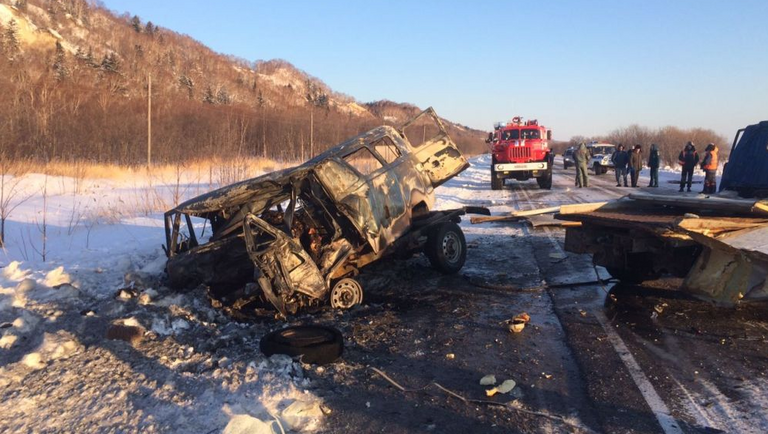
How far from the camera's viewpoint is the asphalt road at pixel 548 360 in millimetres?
3449

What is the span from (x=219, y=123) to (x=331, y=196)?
34.3 meters

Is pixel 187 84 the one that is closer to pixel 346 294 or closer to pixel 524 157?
pixel 524 157

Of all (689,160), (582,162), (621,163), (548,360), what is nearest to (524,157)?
(582,162)

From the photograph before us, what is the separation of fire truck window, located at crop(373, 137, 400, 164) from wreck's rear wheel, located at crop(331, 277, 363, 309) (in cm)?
207

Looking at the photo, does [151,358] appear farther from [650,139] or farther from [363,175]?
[650,139]

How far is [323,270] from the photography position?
5.85 metres

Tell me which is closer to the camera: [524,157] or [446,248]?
[446,248]

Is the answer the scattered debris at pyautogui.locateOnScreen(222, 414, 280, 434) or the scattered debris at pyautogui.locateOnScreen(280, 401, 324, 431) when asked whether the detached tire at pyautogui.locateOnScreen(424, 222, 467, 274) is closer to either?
the scattered debris at pyautogui.locateOnScreen(280, 401, 324, 431)

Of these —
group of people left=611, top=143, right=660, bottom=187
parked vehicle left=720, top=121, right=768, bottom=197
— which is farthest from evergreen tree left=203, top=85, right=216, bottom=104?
parked vehicle left=720, top=121, right=768, bottom=197

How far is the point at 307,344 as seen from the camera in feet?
14.8

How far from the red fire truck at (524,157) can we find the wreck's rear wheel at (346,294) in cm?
1639

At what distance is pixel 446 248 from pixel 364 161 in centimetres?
176

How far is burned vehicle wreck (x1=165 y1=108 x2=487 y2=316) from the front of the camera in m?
5.55

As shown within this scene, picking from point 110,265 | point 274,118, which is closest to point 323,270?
point 110,265
